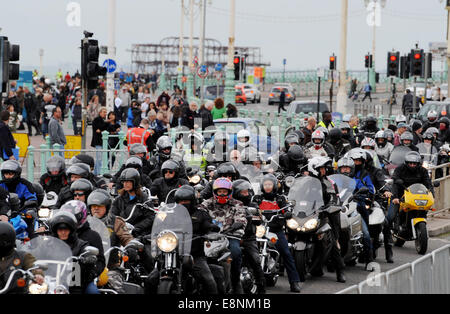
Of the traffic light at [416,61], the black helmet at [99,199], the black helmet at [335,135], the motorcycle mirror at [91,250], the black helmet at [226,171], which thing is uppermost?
the traffic light at [416,61]

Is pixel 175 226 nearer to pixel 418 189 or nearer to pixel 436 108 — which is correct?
pixel 418 189

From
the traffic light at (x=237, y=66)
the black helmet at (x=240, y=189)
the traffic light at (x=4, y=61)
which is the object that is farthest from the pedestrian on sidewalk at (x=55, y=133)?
the traffic light at (x=237, y=66)

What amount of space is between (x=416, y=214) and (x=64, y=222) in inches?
342

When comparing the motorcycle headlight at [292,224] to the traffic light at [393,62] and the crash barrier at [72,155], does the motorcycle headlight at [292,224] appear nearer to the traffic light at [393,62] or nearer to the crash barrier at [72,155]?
the crash barrier at [72,155]

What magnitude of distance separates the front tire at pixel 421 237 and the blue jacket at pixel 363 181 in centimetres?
115

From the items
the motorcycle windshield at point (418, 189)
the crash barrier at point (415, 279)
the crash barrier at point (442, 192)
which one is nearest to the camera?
the crash barrier at point (415, 279)

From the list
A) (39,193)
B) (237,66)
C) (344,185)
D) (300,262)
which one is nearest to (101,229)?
(39,193)

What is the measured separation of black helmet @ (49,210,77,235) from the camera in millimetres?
8766

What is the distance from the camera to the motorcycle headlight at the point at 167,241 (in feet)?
32.6

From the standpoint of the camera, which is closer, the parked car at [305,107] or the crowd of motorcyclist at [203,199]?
the crowd of motorcyclist at [203,199]

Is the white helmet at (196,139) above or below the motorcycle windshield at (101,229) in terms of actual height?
above

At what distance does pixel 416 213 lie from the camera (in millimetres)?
16344

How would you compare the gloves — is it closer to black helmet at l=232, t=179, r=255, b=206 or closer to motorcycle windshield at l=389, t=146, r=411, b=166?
black helmet at l=232, t=179, r=255, b=206
